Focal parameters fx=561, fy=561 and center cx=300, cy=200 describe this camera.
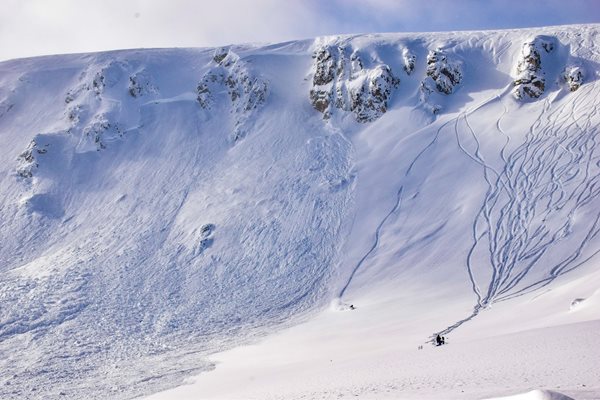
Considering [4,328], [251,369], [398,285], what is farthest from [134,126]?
[251,369]

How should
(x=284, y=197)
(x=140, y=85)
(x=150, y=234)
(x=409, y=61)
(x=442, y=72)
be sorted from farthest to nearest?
(x=140, y=85) < (x=409, y=61) < (x=442, y=72) < (x=284, y=197) < (x=150, y=234)

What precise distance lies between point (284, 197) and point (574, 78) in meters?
26.5

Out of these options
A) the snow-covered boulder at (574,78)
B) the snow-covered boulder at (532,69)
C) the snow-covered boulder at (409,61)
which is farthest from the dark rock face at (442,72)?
the snow-covered boulder at (574,78)

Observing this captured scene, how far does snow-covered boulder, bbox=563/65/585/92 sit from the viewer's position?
47.0 m

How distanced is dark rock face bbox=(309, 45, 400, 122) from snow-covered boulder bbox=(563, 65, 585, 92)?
1484cm

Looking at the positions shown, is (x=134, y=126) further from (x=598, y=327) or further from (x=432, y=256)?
(x=598, y=327)

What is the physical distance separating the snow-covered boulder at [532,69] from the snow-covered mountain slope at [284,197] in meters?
0.20

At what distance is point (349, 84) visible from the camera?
5444 centimetres

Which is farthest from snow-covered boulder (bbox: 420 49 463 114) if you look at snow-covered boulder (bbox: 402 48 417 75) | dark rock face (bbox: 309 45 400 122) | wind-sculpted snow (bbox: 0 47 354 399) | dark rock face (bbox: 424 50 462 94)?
wind-sculpted snow (bbox: 0 47 354 399)

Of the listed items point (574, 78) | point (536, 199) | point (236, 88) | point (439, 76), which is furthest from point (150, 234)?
point (574, 78)

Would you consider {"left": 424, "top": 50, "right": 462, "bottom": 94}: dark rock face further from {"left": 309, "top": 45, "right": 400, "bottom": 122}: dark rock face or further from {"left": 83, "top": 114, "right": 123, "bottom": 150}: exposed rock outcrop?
{"left": 83, "top": 114, "right": 123, "bottom": 150}: exposed rock outcrop

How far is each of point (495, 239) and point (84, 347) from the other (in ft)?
83.1

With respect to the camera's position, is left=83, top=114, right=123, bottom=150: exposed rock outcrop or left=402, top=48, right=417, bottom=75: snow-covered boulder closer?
left=402, top=48, right=417, bottom=75: snow-covered boulder

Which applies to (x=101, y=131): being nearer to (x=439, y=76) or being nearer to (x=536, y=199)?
(x=439, y=76)
